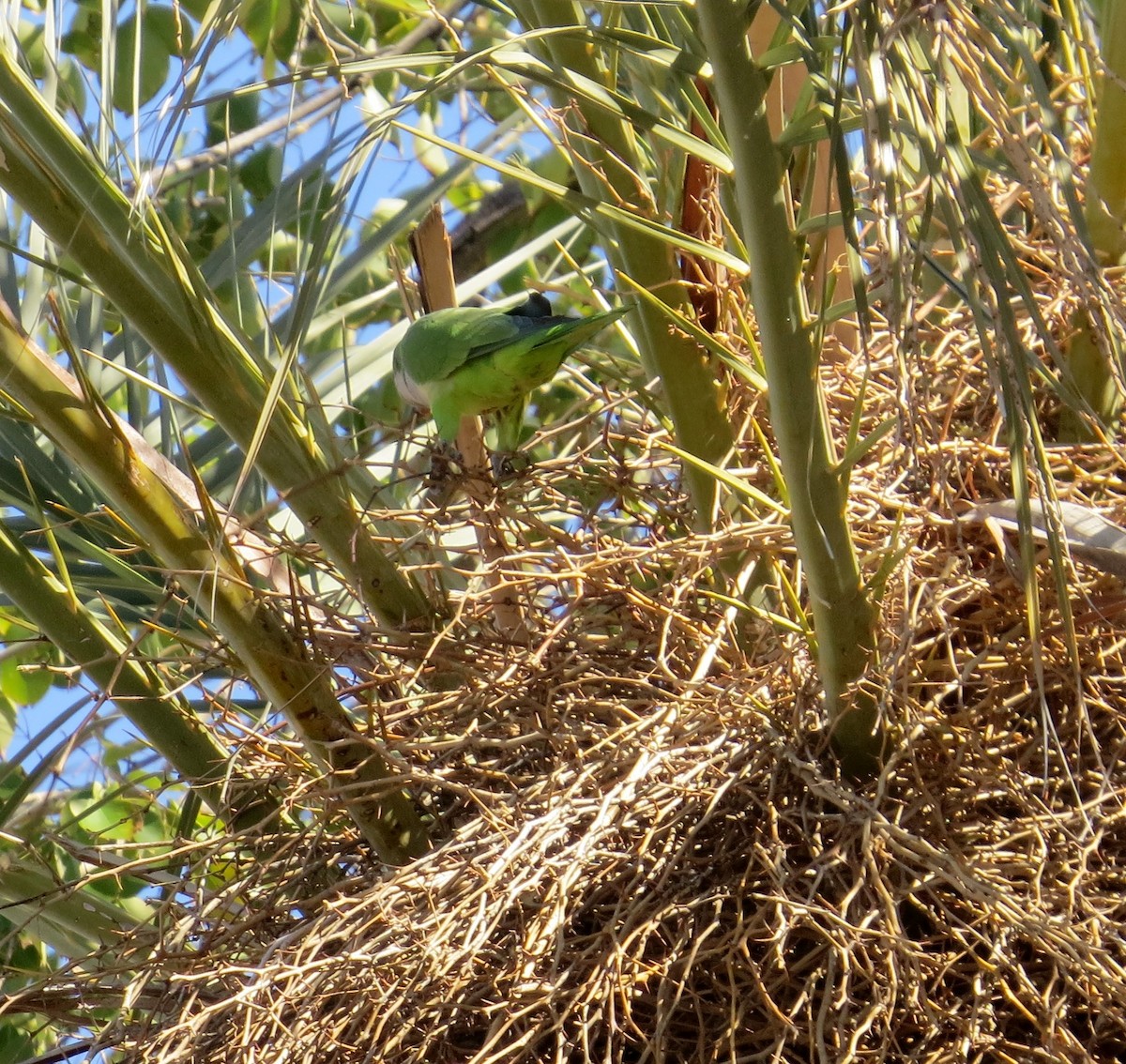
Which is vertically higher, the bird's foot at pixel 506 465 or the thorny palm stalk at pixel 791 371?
the thorny palm stalk at pixel 791 371

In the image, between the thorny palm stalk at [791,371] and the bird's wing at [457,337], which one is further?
the bird's wing at [457,337]

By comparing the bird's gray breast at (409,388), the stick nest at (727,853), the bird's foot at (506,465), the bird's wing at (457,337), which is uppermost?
the bird's wing at (457,337)

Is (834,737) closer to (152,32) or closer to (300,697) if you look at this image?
(300,697)

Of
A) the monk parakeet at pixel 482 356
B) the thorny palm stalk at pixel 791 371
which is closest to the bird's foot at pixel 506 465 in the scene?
the monk parakeet at pixel 482 356

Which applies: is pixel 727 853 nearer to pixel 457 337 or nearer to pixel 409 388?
pixel 457 337

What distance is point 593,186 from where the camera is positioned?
149cm

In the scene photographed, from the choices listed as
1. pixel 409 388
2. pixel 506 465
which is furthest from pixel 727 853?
pixel 409 388

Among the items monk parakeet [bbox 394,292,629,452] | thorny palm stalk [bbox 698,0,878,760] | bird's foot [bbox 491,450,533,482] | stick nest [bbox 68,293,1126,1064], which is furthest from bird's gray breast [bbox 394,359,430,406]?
thorny palm stalk [bbox 698,0,878,760]

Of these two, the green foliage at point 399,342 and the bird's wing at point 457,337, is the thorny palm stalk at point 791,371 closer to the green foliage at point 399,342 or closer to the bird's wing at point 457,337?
the green foliage at point 399,342

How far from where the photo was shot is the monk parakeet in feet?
5.87

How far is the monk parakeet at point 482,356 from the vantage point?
5.87ft

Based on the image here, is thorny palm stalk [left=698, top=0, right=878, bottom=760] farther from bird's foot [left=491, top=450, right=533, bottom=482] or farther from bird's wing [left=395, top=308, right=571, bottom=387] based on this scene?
bird's wing [left=395, top=308, right=571, bottom=387]

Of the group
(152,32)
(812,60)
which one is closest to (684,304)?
(812,60)

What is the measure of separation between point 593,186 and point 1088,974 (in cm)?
97
